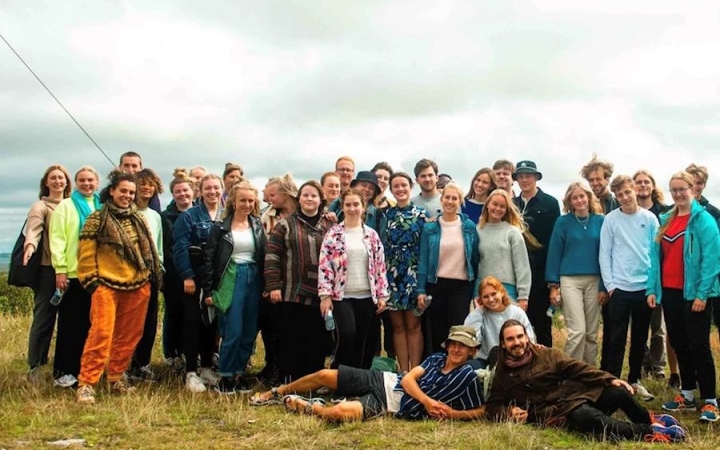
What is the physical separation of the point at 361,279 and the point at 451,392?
158 centimetres

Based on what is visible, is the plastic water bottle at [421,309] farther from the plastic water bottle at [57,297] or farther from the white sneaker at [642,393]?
the plastic water bottle at [57,297]

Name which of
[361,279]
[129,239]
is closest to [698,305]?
[361,279]

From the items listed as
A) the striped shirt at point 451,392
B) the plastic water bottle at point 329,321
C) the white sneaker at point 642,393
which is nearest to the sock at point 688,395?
the white sneaker at point 642,393

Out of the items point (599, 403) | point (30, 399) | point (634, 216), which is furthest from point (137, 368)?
point (634, 216)

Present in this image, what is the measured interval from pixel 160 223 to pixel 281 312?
174cm

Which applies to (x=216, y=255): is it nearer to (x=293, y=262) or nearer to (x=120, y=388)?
(x=293, y=262)

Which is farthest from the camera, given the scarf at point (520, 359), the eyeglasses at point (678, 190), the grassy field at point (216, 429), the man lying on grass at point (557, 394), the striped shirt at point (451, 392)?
the eyeglasses at point (678, 190)

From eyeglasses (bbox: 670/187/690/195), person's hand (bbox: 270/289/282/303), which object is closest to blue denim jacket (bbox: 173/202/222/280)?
person's hand (bbox: 270/289/282/303)

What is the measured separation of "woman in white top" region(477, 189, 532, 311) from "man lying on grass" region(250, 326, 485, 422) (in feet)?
4.11

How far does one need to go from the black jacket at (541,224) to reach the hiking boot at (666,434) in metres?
2.84

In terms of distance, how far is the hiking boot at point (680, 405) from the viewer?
22.4ft

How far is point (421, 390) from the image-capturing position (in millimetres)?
6293

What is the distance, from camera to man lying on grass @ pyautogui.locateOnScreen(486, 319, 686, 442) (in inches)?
222

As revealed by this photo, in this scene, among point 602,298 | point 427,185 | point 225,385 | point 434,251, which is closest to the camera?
point 225,385
